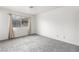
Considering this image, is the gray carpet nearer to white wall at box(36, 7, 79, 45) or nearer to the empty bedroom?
the empty bedroom

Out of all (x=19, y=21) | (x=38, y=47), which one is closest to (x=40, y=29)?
(x=19, y=21)

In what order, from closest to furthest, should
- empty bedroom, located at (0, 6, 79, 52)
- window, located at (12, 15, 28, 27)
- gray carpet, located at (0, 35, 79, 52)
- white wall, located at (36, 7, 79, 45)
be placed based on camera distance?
gray carpet, located at (0, 35, 79, 52) < empty bedroom, located at (0, 6, 79, 52) < white wall, located at (36, 7, 79, 45) < window, located at (12, 15, 28, 27)

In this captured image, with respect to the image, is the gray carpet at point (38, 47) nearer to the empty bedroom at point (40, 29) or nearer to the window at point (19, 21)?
the empty bedroom at point (40, 29)

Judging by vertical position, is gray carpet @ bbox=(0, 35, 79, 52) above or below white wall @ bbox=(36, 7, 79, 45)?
below

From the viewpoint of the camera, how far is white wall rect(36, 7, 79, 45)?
327 cm

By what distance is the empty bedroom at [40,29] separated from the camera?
307cm

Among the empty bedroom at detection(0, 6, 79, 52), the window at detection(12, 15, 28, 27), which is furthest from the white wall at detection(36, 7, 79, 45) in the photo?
the window at detection(12, 15, 28, 27)

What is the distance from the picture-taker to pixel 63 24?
3799 millimetres

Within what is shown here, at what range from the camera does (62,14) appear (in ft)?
12.5

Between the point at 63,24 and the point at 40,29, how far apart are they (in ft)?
8.46

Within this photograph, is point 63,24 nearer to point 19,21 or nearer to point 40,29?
point 40,29

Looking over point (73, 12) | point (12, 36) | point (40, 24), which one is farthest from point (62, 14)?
point (12, 36)
